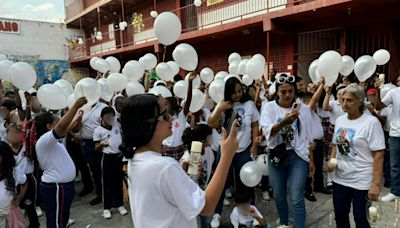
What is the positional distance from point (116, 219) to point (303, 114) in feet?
9.07

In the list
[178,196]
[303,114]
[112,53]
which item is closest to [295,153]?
[303,114]

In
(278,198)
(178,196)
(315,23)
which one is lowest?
(278,198)

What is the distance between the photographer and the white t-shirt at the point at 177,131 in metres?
3.60

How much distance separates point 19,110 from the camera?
421 centimetres

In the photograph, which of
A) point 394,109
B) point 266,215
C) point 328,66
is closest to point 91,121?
point 266,215

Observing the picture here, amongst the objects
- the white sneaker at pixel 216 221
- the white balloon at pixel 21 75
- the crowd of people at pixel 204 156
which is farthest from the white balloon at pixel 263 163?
the white balloon at pixel 21 75

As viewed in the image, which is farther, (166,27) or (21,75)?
(166,27)

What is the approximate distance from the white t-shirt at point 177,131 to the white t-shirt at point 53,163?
1.07 meters

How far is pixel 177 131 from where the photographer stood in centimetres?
362

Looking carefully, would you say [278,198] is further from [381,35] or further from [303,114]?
[381,35]

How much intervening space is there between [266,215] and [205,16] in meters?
9.59

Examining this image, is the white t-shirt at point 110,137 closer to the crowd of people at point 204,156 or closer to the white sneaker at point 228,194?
the crowd of people at point 204,156

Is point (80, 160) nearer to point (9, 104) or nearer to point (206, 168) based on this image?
point (9, 104)

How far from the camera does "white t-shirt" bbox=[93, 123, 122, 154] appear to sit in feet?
13.9
